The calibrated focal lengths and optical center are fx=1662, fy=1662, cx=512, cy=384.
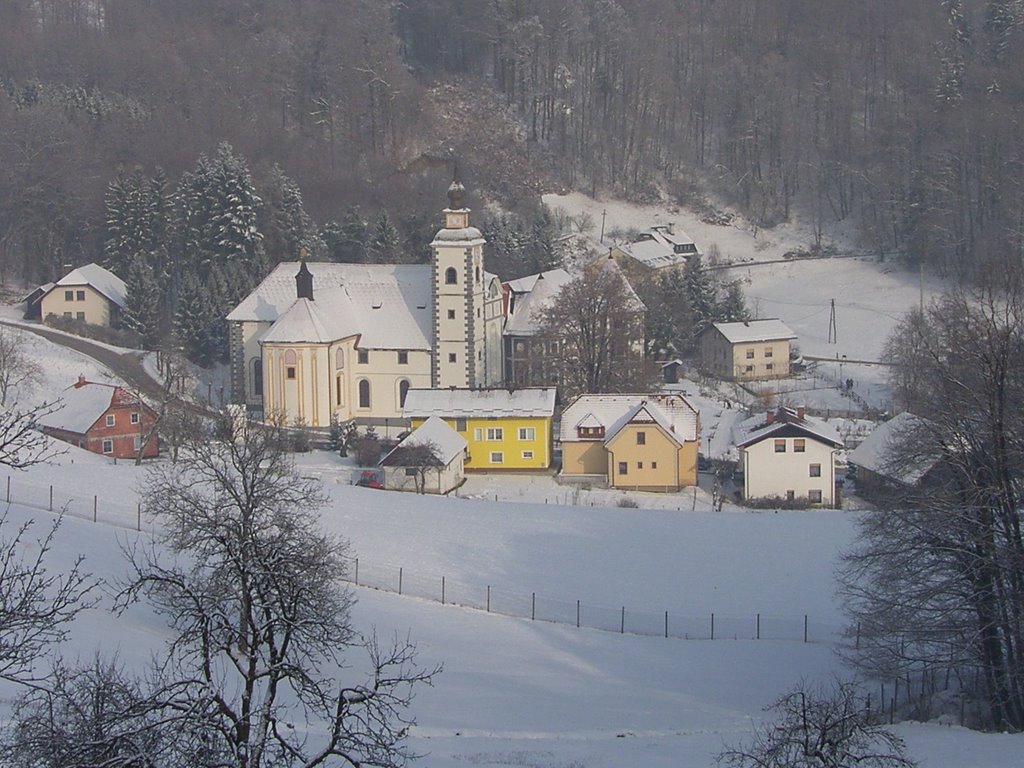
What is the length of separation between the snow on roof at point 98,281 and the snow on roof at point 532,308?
13.3 metres

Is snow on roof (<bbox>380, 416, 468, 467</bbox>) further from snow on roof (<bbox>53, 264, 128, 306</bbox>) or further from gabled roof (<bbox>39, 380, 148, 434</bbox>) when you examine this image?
snow on roof (<bbox>53, 264, 128, 306</bbox>)

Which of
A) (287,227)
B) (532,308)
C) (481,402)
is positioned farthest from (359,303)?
(287,227)

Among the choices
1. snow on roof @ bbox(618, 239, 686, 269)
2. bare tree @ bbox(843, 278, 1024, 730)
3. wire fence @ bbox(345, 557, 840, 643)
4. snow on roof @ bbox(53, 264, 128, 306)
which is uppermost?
snow on roof @ bbox(618, 239, 686, 269)

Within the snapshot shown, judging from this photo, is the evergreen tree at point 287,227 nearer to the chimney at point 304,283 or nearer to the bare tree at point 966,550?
the chimney at point 304,283

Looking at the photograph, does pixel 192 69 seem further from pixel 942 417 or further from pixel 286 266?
pixel 942 417

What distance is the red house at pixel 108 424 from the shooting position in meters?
41.1

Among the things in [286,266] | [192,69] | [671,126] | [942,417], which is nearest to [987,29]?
[671,126]

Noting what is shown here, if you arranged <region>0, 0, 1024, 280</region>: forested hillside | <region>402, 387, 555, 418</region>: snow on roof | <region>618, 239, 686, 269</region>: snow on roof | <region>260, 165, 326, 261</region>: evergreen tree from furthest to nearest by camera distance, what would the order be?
<region>0, 0, 1024, 280</region>: forested hillside < <region>618, 239, 686, 269</region>: snow on roof < <region>260, 165, 326, 261</region>: evergreen tree < <region>402, 387, 555, 418</region>: snow on roof

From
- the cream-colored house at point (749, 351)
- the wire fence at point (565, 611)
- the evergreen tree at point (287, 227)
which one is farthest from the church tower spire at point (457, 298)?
the wire fence at point (565, 611)

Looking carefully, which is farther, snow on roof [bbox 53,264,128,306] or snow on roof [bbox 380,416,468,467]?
snow on roof [bbox 53,264,128,306]

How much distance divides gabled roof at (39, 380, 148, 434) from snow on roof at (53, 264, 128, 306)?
11616mm

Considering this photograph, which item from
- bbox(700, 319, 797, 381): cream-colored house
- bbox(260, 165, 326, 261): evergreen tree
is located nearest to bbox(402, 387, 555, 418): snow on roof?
bbox(700, 319, 797, 381): cream-colored house

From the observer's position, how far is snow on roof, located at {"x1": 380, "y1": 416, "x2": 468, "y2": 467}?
127 feet

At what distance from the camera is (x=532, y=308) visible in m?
49.4
